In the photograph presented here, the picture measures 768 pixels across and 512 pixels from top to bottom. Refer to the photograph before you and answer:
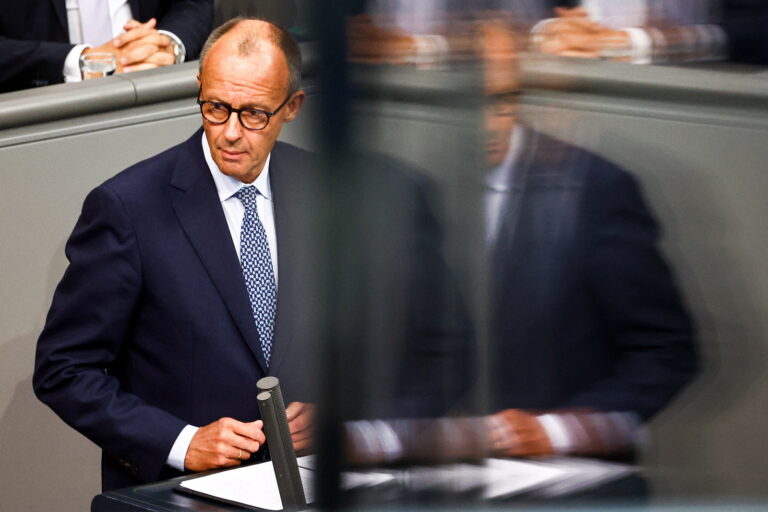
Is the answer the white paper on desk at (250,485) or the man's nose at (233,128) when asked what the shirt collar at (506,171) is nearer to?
the white paper on desk at (250,485)

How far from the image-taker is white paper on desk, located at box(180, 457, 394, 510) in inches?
76.4

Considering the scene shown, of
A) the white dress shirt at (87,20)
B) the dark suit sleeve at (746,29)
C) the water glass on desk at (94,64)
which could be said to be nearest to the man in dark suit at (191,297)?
the water glass on desk at (94,64)

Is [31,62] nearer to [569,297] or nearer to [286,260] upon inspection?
[286,260]

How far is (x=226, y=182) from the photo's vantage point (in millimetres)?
2721

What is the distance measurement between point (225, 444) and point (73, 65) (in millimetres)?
1910

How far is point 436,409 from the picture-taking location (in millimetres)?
808

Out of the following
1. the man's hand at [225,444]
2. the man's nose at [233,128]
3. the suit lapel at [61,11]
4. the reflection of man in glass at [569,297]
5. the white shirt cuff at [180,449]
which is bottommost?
the white shirt cuff at [180,449]

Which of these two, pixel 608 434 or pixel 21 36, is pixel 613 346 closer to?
pixel 608 434

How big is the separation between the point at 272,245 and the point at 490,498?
6.36 ft

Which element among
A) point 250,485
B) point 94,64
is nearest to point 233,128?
point 250,485

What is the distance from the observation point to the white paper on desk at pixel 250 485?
1.94 meters

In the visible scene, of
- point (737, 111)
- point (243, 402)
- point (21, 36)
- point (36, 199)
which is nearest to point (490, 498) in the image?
point (737, 111)

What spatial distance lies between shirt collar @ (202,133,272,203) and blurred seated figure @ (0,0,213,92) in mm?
1379

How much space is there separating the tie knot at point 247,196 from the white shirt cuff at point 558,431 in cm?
197
